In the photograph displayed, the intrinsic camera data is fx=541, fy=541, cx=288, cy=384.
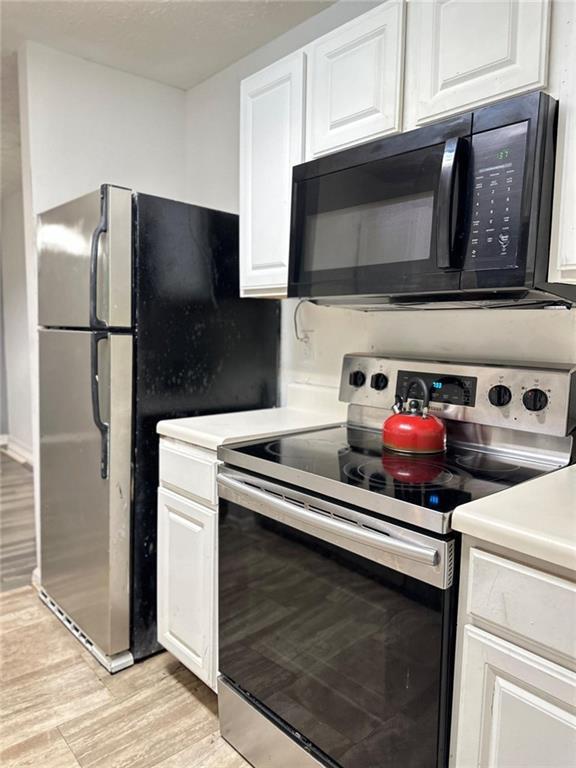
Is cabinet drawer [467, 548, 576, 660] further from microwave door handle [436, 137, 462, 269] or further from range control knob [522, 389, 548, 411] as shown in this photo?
microwave door handle [436, 137, 462, 269]

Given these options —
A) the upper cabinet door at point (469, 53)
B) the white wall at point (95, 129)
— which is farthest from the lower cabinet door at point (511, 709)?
the white wall at point (95, 129)

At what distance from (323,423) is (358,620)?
2.64 feet

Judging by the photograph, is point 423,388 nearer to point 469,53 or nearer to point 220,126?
point 469,53

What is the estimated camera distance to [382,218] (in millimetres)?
1442

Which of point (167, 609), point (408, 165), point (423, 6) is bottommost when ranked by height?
point (167, 609)

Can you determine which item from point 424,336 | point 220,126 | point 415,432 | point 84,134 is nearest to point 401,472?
point 415,432

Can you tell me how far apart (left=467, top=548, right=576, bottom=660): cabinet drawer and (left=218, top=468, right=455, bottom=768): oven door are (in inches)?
2.3

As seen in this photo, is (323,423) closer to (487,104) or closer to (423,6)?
(487,104)

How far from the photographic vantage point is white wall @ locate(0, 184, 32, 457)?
4918 millimetres

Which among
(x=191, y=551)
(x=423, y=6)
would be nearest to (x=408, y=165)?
(x=423, y=6)

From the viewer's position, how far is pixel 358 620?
3.94 ft

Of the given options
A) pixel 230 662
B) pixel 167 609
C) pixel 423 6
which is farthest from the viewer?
pixel 167 609

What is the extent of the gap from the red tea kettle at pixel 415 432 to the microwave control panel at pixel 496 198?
1.47 feet

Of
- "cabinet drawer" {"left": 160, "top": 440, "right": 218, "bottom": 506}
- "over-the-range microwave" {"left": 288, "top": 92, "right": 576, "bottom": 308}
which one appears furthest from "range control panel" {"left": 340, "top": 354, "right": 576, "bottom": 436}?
"cabinet drawer" {"left": 160, "top": 440, "right": 218, "bottom": 506}
